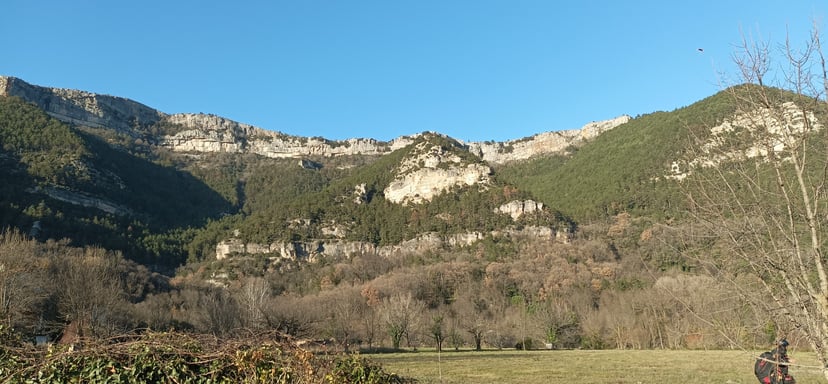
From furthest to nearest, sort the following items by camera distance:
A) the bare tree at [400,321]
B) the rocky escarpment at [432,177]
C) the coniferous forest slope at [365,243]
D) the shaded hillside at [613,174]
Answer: the rocky escarpment at [432,177]
the shaded hillside at [613,174]
the coniferous forest slope at [365,243]
the bare tree at [400,321]

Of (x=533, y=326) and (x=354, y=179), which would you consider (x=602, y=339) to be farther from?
(x=354, y=179)

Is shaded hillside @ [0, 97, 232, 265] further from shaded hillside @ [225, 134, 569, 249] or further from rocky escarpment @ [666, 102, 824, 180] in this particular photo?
rocky escarpment @ [666, 102, 824, 180]

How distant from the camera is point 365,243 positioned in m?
126

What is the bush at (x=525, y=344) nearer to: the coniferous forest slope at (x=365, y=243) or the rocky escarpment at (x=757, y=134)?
the coniferous forest slope at (x=365, y=243)

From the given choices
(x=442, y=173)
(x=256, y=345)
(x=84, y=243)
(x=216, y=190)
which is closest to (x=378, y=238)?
(x=442, y=173)

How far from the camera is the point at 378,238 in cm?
12988

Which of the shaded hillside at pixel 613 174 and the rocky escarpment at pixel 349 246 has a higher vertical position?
the shaded hillside at pixel 613 174

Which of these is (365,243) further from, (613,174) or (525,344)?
(525,344)

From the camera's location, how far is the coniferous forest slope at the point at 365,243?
56312 millimetres

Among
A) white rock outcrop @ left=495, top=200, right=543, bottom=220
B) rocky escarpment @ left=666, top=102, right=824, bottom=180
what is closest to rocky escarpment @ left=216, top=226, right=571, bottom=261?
white rock outcrop @ left=495, top=200, right=543, bottom=220

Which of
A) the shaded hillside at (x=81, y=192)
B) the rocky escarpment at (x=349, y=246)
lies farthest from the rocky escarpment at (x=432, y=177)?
the shaded hillside at (x=81, y=192)

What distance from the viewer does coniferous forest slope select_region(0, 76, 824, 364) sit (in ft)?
185

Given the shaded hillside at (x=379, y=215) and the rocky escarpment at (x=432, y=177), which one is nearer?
the shaded hillside at (x=379, y=215)

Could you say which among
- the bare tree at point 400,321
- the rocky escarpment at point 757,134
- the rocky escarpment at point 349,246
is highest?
the rocky escarpment at point 757,134
